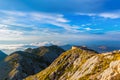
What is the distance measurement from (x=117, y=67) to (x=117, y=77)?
11705mm

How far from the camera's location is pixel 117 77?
174m

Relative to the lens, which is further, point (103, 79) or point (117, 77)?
point (103, 79)

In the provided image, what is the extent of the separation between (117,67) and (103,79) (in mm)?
13587

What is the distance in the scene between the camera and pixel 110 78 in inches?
7032

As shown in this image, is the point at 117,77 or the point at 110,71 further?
the point at 110,71

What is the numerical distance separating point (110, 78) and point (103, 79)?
11018 mm

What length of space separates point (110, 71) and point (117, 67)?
7.07 metres

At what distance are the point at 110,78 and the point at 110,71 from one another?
10.9 m

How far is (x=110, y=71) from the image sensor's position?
189 meters

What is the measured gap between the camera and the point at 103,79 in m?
189

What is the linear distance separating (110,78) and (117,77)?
622cm
